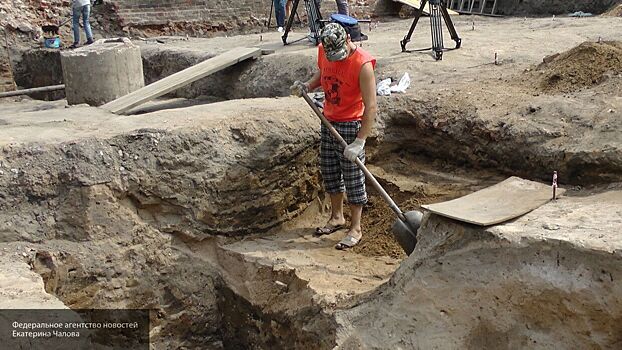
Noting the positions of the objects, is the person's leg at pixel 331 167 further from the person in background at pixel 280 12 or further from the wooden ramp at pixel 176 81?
the person in background at pixel 280 12

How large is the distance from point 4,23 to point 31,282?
27.5ft

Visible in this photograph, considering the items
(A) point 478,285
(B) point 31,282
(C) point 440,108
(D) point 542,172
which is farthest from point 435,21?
(B) point 31,282

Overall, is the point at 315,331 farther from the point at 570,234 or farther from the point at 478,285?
the point at 570,234

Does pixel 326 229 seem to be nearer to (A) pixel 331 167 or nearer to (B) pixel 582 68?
(A) pixel 331 167

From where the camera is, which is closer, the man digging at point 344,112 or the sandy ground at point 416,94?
the man digging at point 344,112

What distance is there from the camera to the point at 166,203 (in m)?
5.06

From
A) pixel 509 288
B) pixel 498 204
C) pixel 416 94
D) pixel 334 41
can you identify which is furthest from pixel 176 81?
pixel 509 288

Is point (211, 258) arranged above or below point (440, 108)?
below

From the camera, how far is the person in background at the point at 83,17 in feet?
36.1

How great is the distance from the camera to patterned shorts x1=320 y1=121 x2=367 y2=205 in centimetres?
487

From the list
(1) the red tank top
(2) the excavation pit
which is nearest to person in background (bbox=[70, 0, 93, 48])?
(2) the excavation pit

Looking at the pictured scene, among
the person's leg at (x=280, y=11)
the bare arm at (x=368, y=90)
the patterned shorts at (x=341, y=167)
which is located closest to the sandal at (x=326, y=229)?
the patterned shorts at (x=341, y=167)

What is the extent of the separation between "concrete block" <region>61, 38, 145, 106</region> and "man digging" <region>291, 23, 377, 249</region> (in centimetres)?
345

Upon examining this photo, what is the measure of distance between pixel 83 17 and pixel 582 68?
832 cm
